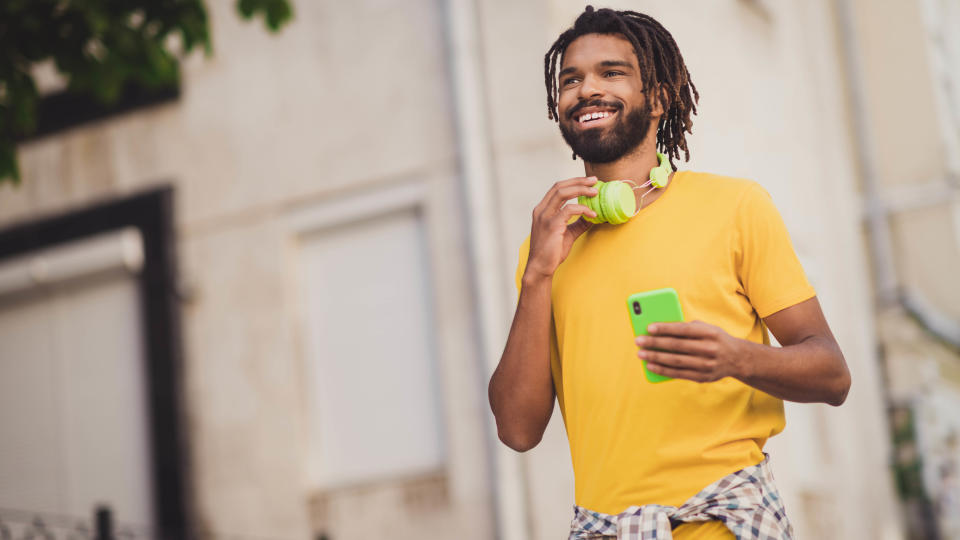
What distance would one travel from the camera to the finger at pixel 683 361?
215 cm

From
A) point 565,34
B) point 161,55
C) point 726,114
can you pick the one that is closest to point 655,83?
point 565,34

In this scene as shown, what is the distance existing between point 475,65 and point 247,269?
2405mm

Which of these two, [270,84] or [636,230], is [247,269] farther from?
[636,230]

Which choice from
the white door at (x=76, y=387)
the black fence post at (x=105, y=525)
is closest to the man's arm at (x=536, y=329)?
the black fence post at (x=105, y=525)

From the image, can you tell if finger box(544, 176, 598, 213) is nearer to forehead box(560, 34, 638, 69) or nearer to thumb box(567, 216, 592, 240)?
thumb box(567, 216, 592, 240)

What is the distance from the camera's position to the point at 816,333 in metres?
2.41

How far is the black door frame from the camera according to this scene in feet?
31.5

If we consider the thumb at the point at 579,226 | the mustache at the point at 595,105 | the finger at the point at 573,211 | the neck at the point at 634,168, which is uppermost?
the mustache at the point at 595,105

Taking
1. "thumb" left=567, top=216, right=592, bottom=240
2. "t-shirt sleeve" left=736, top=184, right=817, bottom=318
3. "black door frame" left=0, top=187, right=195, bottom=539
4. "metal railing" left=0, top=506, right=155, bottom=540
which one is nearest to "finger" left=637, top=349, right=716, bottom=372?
"t-shirt sleeve" left=736, top=184, right=817, bottom=318

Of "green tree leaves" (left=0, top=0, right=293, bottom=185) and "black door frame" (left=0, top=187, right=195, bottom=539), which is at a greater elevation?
"green tree leaves" (left=0, top=0, right=293, bottom=185)

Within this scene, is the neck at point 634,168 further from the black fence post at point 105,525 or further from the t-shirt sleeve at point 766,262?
the black fence post at point 105,525

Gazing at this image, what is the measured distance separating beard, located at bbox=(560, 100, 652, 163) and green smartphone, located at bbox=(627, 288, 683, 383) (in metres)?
0.41

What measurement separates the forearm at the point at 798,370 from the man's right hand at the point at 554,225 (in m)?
0.44

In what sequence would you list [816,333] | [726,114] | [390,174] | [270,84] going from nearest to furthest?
[816,333], [726,114], [390,174], [270,84]
